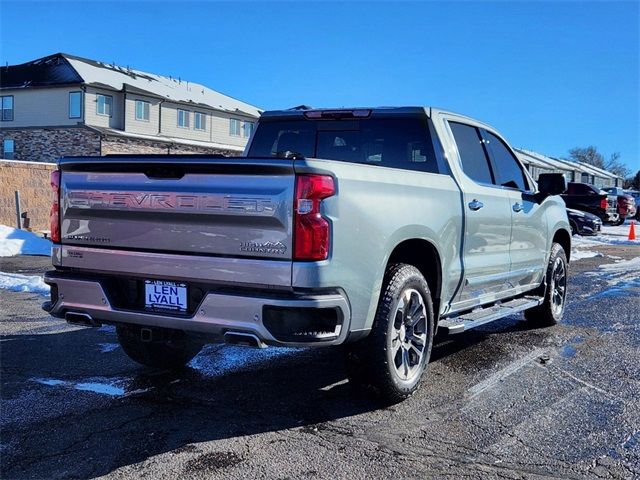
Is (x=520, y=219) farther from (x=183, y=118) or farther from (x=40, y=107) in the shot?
(x=183, y=118)

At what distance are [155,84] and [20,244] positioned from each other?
29606 mm

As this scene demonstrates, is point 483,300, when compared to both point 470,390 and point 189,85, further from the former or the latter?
point 189,85

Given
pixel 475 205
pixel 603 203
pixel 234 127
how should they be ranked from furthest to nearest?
pixel 234 127
pixel 603 203
pixel 475 205

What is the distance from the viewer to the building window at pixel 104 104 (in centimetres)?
3594

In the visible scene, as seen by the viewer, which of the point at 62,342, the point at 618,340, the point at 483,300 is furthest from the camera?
the point at 618,340

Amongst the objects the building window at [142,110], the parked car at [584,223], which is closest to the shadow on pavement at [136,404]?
the parked car at [584,223]

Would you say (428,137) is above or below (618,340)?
above

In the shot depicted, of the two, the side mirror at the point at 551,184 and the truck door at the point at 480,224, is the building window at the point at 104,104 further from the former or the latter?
the truck door at the point at 480,224

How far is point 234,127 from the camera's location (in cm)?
4459

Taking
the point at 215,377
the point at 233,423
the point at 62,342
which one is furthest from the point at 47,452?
the point at 62,342

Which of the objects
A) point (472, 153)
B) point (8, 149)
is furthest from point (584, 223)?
point (8, 149)

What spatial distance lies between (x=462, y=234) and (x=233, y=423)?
2.30 meters

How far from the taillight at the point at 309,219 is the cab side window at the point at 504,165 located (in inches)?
115

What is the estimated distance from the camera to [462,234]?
4.99 meters
